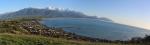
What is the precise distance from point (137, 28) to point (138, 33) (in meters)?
1.11

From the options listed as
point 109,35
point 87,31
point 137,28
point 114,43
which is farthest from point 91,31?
point 114,43

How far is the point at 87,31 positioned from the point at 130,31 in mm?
4262

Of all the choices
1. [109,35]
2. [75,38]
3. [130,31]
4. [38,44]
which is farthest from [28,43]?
[130,31]

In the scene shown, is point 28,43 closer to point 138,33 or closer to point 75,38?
point 75,38

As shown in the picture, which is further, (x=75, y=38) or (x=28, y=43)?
(x=75, y=38)

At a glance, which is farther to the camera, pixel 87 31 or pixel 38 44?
pixel 87 31

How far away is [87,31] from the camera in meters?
34.2

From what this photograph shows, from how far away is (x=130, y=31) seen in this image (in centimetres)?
3322

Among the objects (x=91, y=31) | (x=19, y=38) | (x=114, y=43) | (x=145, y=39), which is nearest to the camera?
(x=19, y=38)

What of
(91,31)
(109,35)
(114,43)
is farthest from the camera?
(91,31)

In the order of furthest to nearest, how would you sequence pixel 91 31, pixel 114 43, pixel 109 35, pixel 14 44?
pixel 91 31 < pixel 109 35 < pixel 114 43 < pixel 14 44

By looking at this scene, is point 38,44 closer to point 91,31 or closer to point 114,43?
point 114,43

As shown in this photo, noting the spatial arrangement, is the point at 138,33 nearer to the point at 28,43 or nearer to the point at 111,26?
the point at 111,26

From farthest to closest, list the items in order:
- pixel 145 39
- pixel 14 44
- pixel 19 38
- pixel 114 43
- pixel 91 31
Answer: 1. pixel 91 31
2. pixel 145 39
3. pixel 114 43
4. pixel 19 38
5. pixel 14 44
